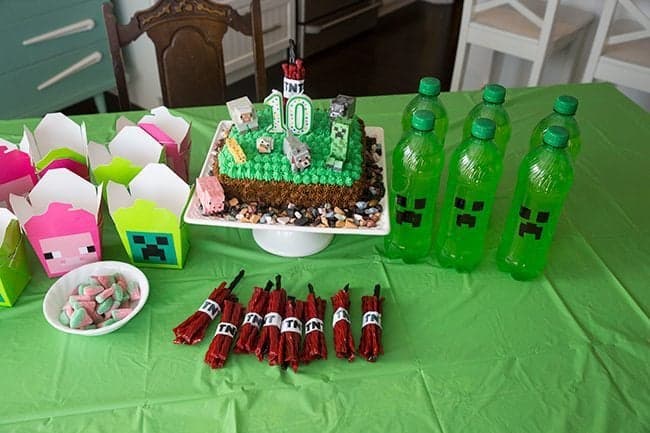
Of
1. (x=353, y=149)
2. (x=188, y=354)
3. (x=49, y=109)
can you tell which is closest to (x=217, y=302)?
(x=188, y=354)

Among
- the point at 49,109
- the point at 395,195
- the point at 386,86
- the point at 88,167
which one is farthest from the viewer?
the point at 386,86

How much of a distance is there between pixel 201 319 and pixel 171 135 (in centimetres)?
50

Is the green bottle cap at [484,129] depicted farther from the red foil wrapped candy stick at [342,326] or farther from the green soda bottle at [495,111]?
the red foil wrapped candy stick at [342,326]

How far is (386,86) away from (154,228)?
2.55m

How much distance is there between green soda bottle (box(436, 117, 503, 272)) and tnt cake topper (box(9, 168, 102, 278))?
2.09 feet

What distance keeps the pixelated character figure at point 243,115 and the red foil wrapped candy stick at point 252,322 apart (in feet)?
1.06

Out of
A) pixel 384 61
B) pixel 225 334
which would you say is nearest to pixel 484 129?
pixel 225 334

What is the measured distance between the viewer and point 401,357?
94 centimetres

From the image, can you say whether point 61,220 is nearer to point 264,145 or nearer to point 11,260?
point 11,260

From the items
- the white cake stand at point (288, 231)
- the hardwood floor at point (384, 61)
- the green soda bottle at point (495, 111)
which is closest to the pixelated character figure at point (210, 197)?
the white cake stand at point (288, 231)

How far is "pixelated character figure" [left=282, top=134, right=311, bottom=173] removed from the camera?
1044 millimetres

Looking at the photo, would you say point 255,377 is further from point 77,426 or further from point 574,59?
point 574,59

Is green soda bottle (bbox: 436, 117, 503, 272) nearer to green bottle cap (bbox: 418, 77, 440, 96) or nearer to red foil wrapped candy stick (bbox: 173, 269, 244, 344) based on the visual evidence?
green bottle cap (bbox: 418, 77, 440, 96)

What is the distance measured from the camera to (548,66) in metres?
2.80
